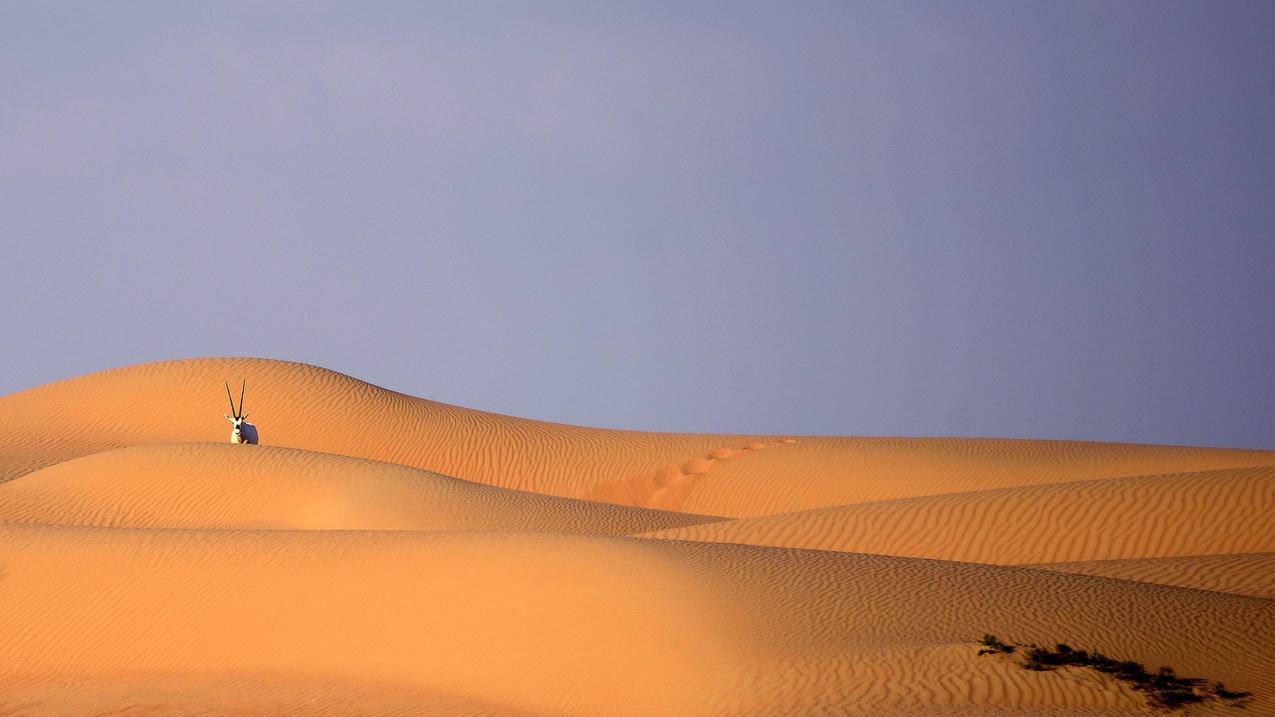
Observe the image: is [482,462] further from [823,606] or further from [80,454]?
[823,606]

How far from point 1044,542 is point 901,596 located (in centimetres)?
488

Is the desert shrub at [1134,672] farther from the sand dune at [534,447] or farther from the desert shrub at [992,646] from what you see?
the sand dune at [534,447]

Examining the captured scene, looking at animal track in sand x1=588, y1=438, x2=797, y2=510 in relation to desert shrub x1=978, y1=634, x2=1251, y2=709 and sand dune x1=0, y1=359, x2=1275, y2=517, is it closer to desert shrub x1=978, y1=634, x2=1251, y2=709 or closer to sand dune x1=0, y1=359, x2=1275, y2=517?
sand dune x1=0, y1=359, x2=1275, y2=517

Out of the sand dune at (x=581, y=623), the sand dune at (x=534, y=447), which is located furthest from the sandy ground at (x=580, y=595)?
the sand dune at (x=534, y=447)

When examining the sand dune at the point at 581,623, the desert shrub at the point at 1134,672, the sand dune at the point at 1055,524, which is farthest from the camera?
the sand dune at the point at 1055,524

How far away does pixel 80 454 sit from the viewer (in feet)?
78.1

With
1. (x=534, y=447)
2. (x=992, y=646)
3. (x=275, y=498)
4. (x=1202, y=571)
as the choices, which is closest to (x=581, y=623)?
(x=992, y=646)

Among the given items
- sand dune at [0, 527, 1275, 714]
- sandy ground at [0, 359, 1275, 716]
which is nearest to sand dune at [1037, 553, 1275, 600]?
sandy ground at [0, 359, 1275, 716]

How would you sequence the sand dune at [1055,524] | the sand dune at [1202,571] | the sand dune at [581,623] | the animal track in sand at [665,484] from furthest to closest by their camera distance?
the animal track in sand at [665,484] < the sand dune at [1055,524] < the sand dune at [1202,571] < the sand dune at [581,623]

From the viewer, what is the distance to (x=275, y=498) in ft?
57.2

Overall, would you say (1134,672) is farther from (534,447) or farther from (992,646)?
(534,447)

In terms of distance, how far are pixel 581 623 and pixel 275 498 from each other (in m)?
8.91

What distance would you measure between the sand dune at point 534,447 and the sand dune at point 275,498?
4445 millimetres

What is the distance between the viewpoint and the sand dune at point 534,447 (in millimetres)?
22219
